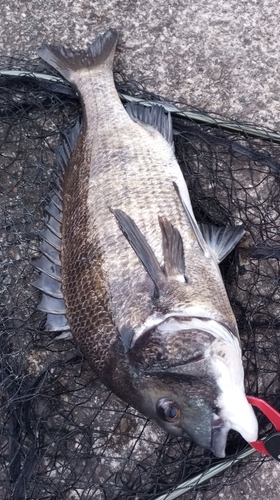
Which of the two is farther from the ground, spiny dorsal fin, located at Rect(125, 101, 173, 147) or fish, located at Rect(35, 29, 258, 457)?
spiny dorsal fin, located at Rect(125, 101, 173, 147)

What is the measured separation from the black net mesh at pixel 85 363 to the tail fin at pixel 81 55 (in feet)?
0.32

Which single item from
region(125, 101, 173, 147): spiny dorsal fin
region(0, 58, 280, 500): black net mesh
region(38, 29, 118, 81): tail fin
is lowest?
region(0, 58, 280, 500): black net mesh

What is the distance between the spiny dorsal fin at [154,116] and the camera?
2.59 meters

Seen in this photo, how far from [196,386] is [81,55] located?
1715mm

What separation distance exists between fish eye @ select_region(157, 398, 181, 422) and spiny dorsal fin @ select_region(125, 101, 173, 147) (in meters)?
1.16

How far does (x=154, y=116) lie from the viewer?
103 inches

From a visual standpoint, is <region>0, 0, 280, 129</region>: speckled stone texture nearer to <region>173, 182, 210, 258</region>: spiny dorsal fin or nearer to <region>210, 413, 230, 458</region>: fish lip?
<region>173, 182, 210, 258</region>: spiny dorsal fin

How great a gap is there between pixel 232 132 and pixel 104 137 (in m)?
0.62

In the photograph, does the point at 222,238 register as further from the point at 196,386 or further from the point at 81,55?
the point at 81,55

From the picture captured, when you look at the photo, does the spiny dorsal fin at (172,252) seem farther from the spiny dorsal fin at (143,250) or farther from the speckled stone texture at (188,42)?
the speckled stone texture at (188,42)

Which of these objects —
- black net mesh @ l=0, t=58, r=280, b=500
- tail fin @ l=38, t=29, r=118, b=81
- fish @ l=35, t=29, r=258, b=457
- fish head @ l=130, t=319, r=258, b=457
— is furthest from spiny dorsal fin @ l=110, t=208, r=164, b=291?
tail fin @ l=38, t=29, r=118, b=81

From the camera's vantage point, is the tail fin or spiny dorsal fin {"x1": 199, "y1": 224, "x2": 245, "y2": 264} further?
the tail fin

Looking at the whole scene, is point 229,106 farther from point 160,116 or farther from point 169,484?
point 169,484

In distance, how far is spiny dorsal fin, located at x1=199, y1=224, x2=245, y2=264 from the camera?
2.41 meters
